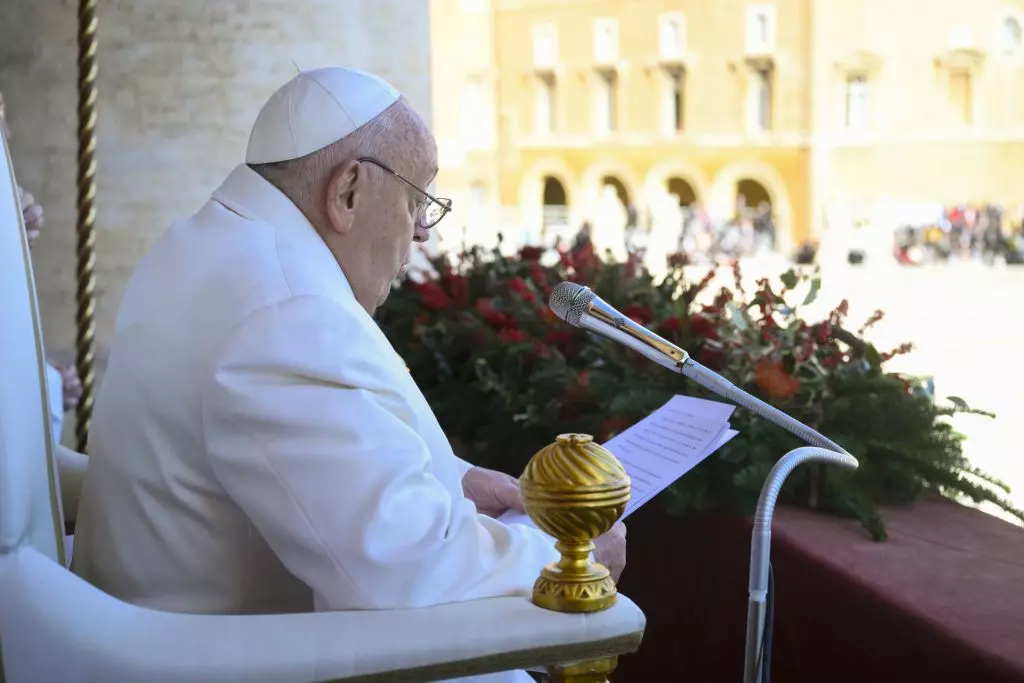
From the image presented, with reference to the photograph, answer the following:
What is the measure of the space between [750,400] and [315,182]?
56 centimetres

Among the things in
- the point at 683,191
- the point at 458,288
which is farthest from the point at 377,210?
the point at 683,191

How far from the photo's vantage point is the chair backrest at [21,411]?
1.20m

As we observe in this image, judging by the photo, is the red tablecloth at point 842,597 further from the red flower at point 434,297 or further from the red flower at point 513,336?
the red flower at point 434,297

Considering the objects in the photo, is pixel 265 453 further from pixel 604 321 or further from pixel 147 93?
pixel 147 93

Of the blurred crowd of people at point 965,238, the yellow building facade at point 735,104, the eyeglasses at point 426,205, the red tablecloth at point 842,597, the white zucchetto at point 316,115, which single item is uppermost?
the yellow building facade at point 735,104

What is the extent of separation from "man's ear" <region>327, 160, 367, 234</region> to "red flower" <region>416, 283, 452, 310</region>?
6.43 feet

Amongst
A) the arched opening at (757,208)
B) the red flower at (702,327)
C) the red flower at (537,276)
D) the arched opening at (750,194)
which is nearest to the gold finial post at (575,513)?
the red flower at (702,327)

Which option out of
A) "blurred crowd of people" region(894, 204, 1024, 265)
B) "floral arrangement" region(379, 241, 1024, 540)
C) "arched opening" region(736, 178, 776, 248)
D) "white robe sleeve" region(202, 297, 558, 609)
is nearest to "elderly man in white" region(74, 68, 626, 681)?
"white robe sleeve" region(202, 297, 558, 609)

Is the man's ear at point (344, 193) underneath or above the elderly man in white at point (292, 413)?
above

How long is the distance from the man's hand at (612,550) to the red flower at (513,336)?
1.32 m

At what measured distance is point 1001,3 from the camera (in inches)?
1065

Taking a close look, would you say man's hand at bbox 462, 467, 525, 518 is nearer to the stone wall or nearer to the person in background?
the person in background

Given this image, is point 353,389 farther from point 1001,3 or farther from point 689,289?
point 1001,3

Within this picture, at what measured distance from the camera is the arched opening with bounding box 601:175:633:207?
99.6ft
